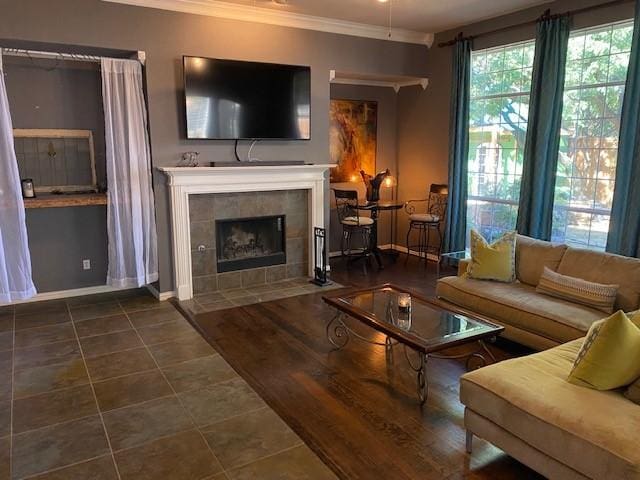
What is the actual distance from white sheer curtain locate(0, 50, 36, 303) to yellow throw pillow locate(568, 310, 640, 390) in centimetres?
440

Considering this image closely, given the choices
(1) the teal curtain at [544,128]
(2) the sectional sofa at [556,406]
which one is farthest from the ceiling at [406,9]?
(2) the sectional sofa at [556,406]

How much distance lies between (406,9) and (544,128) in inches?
74.1

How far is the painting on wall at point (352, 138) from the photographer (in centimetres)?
662

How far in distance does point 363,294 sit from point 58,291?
3208 mm

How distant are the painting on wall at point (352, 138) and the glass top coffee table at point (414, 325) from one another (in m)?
3.16

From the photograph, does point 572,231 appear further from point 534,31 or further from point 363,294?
point 363,294

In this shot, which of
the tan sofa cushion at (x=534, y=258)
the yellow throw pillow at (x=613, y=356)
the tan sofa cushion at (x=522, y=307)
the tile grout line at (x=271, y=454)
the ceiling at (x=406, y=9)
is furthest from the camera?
the ceiling at (x=406, y=9)

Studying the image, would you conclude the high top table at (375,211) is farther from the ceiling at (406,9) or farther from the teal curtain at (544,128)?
the ceiling at (406,9)

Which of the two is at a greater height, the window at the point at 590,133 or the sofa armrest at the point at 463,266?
the window at the point at 590,133

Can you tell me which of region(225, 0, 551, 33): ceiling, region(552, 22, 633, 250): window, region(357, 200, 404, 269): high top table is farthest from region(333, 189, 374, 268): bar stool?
region(552, 22, 633, 250): window

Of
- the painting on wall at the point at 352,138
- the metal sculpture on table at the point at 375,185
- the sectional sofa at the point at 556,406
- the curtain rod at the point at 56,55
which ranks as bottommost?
the sectional sofa at the point at 556,406

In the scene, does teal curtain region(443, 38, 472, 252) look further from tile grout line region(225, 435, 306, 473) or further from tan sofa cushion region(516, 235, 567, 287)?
tile grout line region(225, 435, 306, 473)

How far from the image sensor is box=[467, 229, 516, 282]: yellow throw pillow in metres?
4.05

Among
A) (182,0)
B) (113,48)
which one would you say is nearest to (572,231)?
(182,0)
